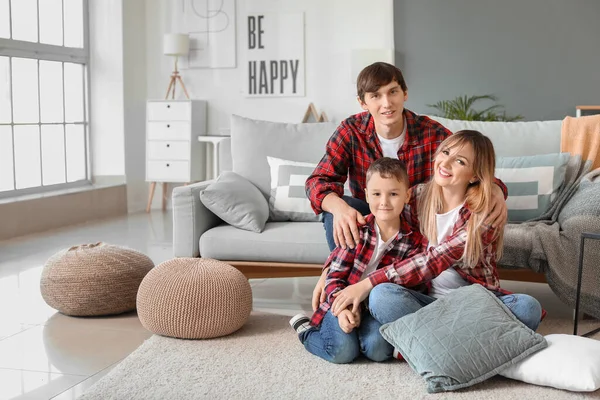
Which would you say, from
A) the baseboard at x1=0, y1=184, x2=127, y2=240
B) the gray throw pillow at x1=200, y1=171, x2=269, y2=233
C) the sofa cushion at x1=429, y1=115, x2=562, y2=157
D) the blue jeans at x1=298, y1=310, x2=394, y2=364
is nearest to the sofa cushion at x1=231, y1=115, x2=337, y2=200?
the gray throw pillow at x1=200, y1=171, x2=269, y2=233

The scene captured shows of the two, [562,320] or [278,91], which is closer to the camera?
[562,320]

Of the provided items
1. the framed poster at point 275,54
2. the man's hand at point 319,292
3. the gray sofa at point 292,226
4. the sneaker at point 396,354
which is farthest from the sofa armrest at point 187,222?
the framed poster at point 275,54

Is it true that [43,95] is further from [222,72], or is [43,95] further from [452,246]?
[452,246]

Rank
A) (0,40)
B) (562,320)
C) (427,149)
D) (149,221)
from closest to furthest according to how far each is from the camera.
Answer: (427,149) → (562,320) → (0,40) → (149,221)

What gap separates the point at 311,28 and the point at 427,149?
4.39 m

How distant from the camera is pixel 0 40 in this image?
5883 millimetres

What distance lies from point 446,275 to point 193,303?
98cm

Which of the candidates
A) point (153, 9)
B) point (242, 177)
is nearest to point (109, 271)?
point (242, 177)

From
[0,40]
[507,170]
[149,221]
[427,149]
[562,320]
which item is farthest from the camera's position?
[149,221]

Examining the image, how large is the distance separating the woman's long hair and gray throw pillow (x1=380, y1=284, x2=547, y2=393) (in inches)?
6.0

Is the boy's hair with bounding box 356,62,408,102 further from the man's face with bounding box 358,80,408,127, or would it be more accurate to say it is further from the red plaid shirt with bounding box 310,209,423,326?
the red plaid shirt with bounding box 310,209,423,326

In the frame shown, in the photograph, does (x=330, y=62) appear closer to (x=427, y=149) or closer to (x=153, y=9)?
(x=153, y=9)

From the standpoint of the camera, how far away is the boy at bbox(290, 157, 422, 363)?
2.69 metres

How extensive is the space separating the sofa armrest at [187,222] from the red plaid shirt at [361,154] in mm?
701
